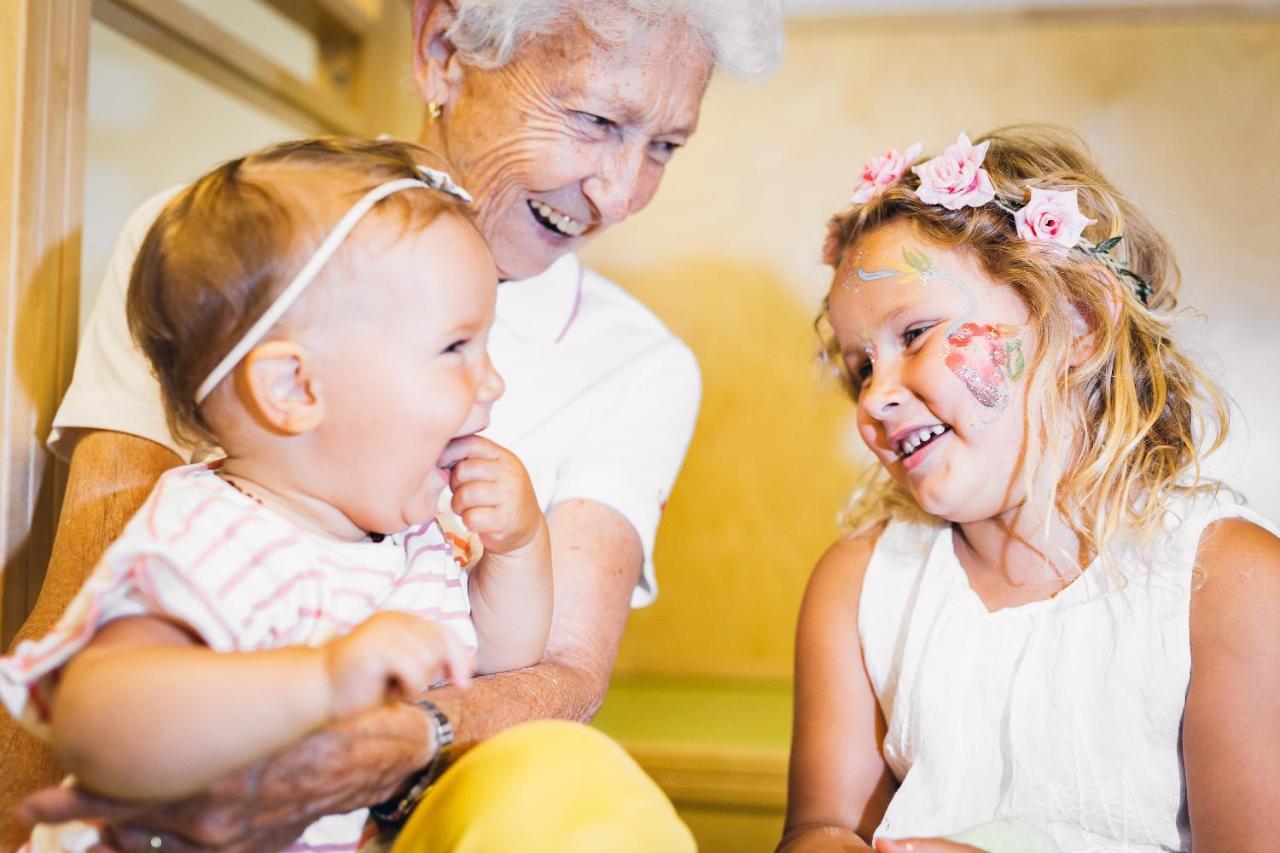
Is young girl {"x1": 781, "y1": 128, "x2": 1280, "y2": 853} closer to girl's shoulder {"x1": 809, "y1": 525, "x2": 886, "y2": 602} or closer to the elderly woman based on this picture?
girl's shoulder {"x1": 809, "y1": 525, "x2": 886, "y2": 602}

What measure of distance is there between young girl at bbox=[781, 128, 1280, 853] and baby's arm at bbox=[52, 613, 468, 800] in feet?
2.26

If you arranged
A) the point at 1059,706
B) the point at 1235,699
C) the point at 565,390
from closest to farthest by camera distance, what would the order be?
the point at 1235,699 < the point at 1059,706 < the point at 565,390

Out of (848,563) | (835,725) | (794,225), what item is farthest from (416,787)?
(794,225)

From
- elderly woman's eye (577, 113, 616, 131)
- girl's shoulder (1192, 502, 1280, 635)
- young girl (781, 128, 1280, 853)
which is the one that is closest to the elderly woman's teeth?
elderly woman's eye (577, 113, 616, 131)

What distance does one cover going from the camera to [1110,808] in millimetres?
1278

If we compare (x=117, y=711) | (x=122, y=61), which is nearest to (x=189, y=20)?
(x=122, y=61)

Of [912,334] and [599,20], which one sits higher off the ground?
[599,20]

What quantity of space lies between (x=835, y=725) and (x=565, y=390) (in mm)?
539

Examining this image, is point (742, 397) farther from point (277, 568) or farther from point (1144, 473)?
point (277, 568)

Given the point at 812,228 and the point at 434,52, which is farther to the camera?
the point at 812,228

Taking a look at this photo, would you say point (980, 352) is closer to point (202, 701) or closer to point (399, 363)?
point (399, 363)

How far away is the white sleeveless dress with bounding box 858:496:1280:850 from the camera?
1275 millimetres

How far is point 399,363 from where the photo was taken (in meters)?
0.98

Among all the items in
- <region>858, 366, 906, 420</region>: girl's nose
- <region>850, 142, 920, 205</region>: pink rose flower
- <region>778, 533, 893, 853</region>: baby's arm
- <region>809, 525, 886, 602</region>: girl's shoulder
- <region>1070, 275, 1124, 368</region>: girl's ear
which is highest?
<region>850, 142, 920, 205</region>: pink rose flower
